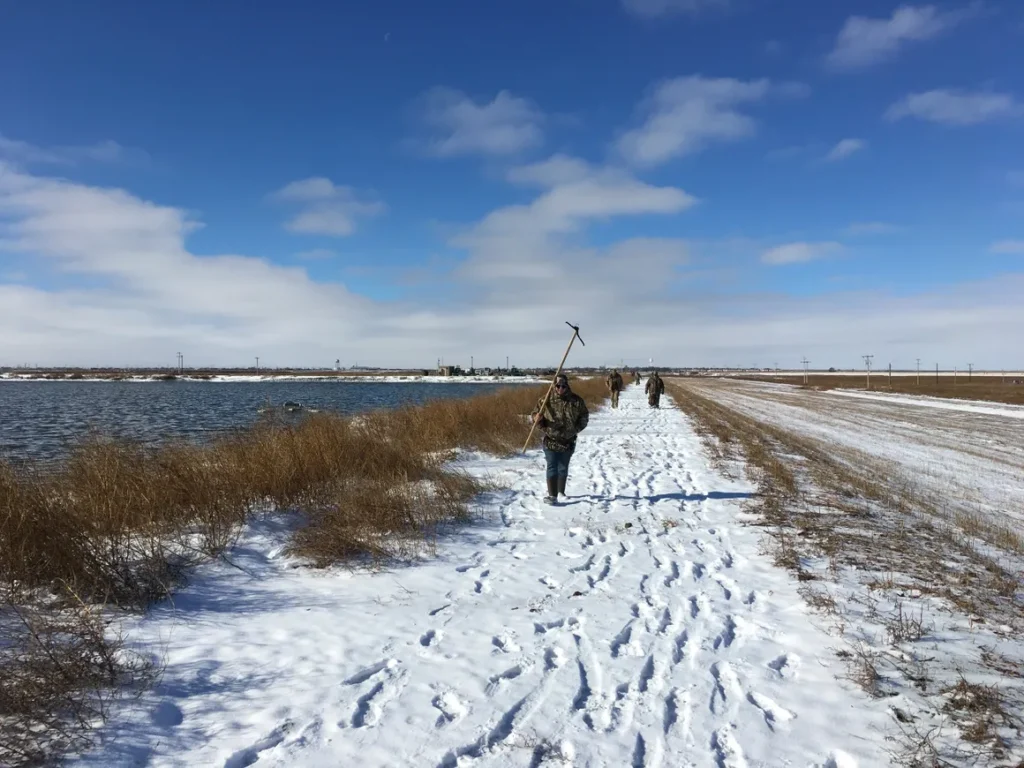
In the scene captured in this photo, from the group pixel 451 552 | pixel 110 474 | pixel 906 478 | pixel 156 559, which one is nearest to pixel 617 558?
pixel 451 552

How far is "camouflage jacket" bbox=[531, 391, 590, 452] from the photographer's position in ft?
30.7

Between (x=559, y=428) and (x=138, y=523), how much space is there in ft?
18.3

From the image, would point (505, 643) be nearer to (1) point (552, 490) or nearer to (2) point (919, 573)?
(2) point (919, 573)

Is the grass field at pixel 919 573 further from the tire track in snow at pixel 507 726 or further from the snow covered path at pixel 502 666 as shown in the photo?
the tire track in snow at pixel 507 726

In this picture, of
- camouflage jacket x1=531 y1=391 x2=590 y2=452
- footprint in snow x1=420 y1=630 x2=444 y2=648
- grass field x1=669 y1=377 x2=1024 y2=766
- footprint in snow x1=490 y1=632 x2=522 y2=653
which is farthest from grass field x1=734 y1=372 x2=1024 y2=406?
footprint in snow x1=420 y1=630 x2=444 y2=648

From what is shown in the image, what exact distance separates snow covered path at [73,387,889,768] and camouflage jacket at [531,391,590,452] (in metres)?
2.29

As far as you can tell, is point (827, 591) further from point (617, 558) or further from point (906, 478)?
point (906, 478)

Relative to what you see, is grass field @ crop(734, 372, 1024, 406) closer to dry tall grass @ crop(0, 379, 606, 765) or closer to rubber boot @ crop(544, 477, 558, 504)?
rubber boot @ crop(544, 477, 558, 504)

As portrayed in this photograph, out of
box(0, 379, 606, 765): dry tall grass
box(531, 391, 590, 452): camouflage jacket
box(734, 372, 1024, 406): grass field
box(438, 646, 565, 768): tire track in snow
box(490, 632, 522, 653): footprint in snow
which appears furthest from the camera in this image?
box(734, 372, 1024, 406): grass field

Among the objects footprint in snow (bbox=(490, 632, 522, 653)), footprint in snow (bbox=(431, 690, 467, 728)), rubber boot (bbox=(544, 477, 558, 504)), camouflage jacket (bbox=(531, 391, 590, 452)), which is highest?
camouflage jacket (bbox=(531, 391, 590, 452))

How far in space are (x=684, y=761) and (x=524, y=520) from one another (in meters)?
5.36

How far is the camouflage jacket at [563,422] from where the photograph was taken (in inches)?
369

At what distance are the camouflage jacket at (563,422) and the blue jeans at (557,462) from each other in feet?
0.28

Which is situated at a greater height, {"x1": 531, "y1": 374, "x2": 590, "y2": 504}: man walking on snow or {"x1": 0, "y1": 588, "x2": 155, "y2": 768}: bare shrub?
{"x1": 531, "y1": 374, "x2": 590, "y2": 504}: man walking on snow
